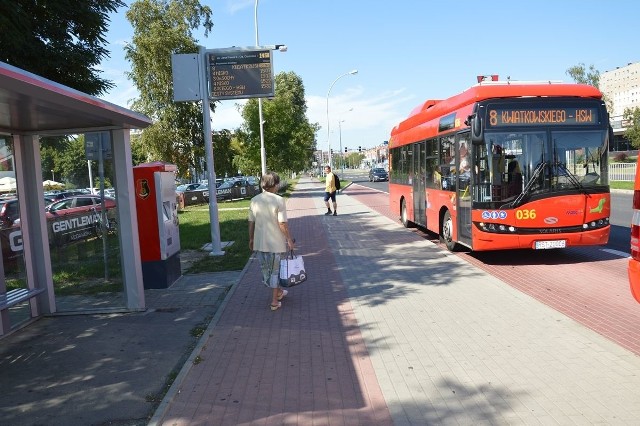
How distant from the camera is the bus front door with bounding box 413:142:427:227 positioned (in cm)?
1289

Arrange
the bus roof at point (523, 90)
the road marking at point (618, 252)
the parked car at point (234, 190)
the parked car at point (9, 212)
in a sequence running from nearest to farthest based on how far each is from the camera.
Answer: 1. the parked car at point (9, 212)
2. the bus roof at point (523, 90)
3. the road marking at point (618, 252)
4. the parked car at point (234, 190)

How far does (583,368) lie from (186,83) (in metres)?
10.3

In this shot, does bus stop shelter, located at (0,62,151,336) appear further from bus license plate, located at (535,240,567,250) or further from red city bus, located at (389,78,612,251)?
bus license plate, located at (535,240,567,250)

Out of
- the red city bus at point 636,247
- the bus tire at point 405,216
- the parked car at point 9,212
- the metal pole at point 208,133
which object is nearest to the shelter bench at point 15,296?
the parked car at point 9,212

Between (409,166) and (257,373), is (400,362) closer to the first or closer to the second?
(257,373)

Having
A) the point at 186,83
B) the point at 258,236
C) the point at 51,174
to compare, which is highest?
the point at 186,83

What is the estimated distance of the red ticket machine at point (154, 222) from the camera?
329 inches

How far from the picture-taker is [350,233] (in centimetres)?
1502

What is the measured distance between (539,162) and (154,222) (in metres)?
6.20

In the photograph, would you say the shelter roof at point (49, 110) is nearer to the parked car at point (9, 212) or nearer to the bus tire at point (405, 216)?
the parked car at point (9, 212)

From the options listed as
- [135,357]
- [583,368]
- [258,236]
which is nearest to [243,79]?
[258,236]

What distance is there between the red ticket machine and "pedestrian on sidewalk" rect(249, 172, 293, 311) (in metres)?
2.12

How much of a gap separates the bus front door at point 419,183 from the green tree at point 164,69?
19.0 meters

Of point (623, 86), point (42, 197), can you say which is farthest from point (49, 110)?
point (623, 86)
